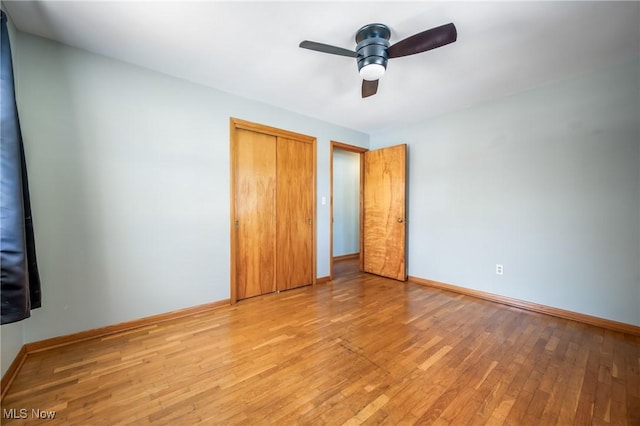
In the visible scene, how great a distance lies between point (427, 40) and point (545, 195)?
2.21 metres

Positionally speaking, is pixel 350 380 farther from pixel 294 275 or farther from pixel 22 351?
pixel 22 351

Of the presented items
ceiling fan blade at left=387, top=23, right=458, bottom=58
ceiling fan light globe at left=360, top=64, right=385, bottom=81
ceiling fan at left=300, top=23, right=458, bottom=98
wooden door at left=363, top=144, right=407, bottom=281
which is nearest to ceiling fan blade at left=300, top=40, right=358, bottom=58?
ceiling fan at left=300, top=23, right=458, bottom=98

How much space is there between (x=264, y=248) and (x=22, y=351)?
208 cm

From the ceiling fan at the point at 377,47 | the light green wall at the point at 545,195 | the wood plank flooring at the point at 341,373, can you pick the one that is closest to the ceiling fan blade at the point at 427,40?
the ceiling fan at the point at 377,47

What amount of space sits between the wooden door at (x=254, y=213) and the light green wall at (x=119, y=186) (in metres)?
0.19

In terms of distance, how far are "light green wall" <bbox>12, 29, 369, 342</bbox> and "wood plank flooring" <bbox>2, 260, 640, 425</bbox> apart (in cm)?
33

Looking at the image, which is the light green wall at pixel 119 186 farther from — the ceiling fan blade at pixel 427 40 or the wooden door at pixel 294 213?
the ceiling fan blade at pixel 427 40

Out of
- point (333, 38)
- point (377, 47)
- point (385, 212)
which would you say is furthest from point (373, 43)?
point (385, 212)

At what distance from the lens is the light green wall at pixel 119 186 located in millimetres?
1930

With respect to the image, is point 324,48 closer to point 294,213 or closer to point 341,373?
point 294,213

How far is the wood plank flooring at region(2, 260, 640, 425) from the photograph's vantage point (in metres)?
1.35

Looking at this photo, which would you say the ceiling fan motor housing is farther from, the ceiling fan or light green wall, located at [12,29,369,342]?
light green wall, located at [12,29,369,342]

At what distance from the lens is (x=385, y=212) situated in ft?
13.1

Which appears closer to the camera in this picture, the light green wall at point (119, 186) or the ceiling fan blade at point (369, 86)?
the light green wall at point (119, 186)
